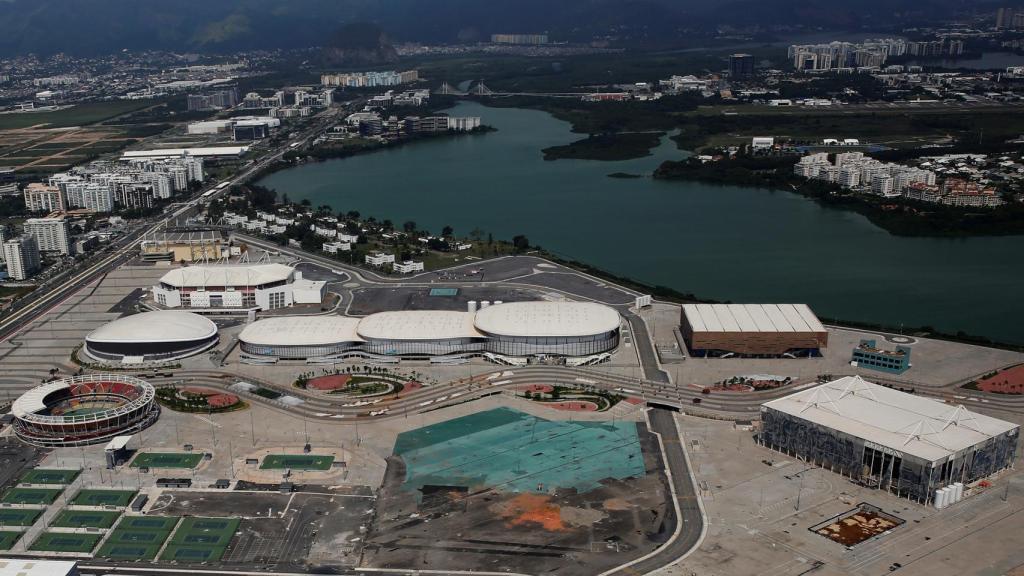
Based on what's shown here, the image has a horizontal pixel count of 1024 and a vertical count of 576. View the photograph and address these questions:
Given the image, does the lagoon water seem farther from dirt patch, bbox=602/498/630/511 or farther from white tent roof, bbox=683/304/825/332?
dirt patch, bbox=602/498/630/511

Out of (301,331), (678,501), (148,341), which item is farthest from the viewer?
(301,331)

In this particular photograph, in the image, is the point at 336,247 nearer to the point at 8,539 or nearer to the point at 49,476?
the point at 49,476

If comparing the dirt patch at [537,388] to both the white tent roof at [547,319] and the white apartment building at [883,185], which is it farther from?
the white apartment building at [883,185]

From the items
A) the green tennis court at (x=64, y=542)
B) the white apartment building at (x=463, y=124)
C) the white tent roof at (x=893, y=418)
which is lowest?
the green tennis court at (x=64, y=542)

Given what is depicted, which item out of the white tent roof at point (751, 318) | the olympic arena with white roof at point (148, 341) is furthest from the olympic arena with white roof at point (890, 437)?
the olympic arena with white roof at point (148, 341)

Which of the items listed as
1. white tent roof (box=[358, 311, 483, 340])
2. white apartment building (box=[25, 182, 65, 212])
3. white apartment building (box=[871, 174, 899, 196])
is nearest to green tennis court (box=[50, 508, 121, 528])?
white tent roof (box=[358, 311, 483, 340])

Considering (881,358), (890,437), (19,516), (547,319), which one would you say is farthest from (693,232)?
(19,516)

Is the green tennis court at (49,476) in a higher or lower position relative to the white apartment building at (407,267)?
lower
